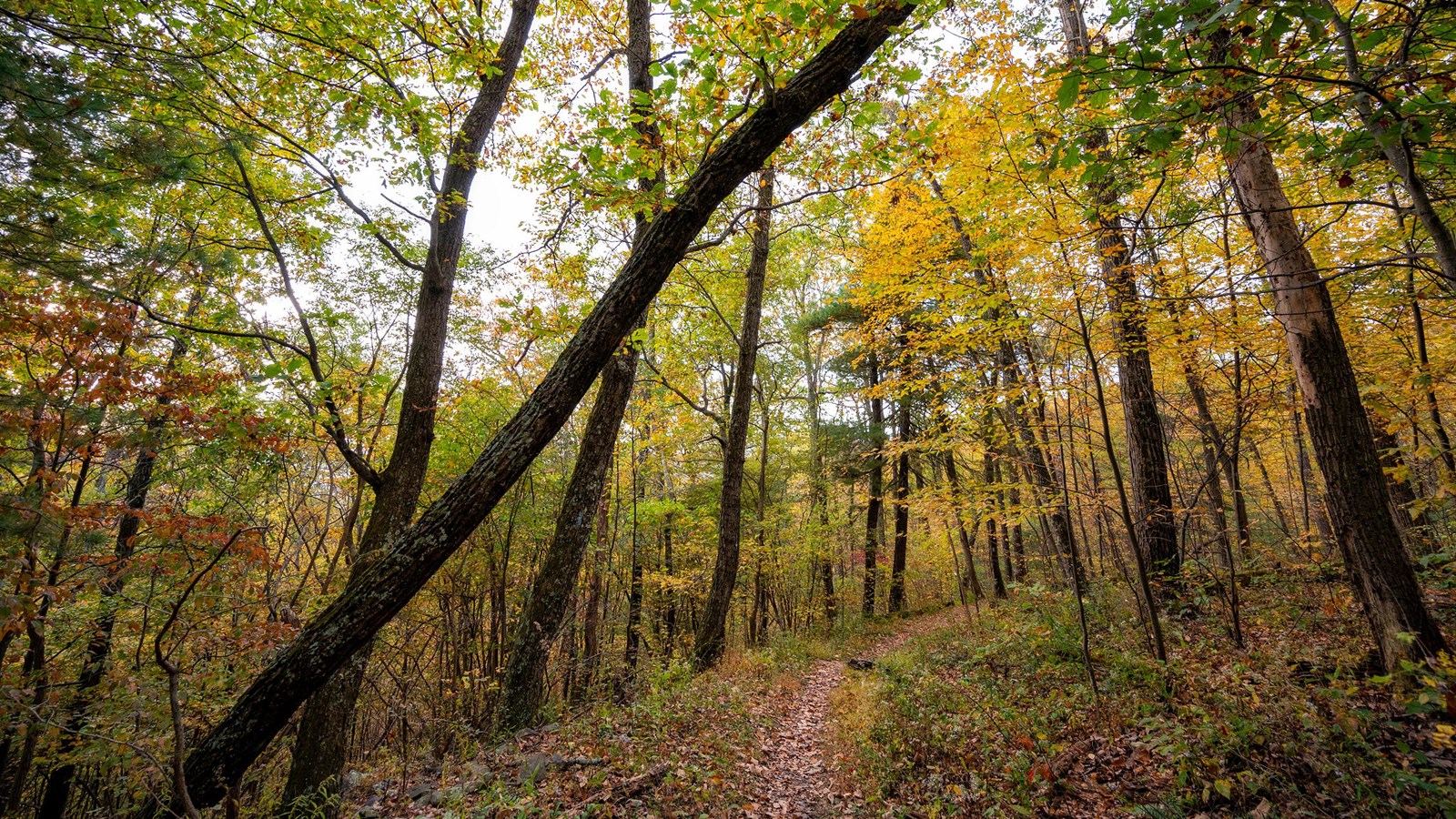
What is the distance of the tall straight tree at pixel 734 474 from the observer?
29.1ft

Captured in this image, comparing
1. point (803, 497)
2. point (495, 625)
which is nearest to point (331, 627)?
point (495, 625)

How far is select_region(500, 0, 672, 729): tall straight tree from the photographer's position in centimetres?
616

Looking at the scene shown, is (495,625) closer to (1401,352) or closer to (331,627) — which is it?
(331,627)

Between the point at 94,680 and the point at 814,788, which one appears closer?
the point at 814,788

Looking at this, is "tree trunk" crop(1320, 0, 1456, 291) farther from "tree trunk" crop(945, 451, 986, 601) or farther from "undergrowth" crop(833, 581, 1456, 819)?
"tree trunk" crop(945, 451, 986, 601)

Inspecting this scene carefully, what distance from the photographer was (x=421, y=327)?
5789 millimetres

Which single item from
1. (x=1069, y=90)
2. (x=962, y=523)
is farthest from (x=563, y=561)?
(x=962, y=523)

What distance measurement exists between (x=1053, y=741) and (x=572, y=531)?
547 centimetres

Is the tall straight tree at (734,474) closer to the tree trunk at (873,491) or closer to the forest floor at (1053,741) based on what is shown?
the forest floor at (1053,741)

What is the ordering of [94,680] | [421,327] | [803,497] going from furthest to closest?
[803,497] → [94,680] → [421,327]

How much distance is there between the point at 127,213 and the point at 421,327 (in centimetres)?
380

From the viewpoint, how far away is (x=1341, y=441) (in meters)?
4.39

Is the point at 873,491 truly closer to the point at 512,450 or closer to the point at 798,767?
the point at 798,767

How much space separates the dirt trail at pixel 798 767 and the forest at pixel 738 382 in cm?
7
